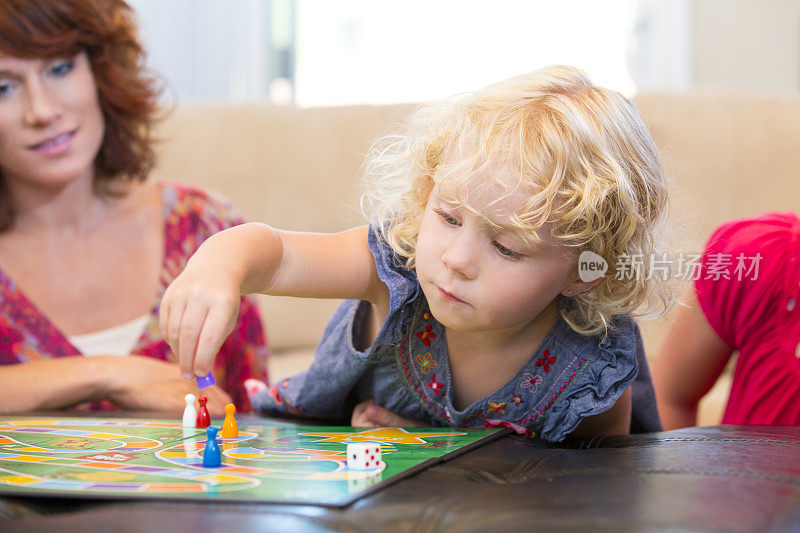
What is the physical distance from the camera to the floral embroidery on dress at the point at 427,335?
98 centimetres

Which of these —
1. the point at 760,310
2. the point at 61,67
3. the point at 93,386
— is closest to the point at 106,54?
the point at 61,67

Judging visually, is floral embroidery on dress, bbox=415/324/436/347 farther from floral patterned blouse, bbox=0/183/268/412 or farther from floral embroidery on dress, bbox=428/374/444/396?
Answer: floral patterned blouse, bbox=0/183/268/412

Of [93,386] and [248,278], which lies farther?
[93,386]

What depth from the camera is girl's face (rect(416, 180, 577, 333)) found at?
81cm

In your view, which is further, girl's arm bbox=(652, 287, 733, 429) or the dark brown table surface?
girl's arm bbox=(652, 287, 733, 429)

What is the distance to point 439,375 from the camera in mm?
973

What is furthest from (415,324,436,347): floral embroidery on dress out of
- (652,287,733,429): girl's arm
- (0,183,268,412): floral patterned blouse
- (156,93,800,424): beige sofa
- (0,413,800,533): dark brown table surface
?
(156,93,800,424): beige sofa

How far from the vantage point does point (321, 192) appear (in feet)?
6.53

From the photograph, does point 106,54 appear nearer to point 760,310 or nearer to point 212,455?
point 212,455

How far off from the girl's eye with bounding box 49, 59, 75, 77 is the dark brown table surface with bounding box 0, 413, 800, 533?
90 centimetres

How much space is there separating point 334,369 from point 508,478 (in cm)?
37

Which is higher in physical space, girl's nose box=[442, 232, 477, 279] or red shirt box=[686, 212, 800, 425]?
girl's nose box=[442, 232, 477, 279]

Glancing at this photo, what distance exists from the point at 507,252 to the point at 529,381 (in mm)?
195

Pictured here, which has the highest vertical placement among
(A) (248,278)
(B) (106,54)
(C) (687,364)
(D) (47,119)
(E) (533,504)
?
(B) (106,54)
